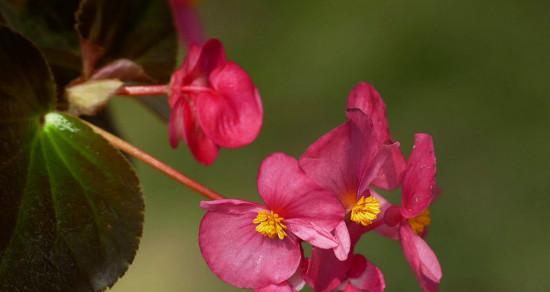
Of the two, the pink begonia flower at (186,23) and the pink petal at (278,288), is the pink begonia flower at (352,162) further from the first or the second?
the pink begonia flower at (186,23)

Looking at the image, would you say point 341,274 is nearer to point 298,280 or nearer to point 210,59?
point 298,280

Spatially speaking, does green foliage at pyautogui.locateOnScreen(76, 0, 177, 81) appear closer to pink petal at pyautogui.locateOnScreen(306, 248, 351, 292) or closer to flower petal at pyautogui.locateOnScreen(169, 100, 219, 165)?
flower petal at pyautogui.locateOnScreen(169, 100, 219, 165)

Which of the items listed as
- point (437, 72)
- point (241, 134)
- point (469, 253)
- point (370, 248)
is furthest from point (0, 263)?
point (437, 72)

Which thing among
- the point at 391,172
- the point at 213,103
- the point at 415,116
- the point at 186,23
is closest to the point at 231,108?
the point at 213,103

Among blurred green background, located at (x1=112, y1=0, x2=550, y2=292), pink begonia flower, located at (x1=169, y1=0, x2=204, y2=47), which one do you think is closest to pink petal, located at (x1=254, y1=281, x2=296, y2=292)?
pink begonia flower, located at (x1=169, y1=0, x2=204, y2=47)

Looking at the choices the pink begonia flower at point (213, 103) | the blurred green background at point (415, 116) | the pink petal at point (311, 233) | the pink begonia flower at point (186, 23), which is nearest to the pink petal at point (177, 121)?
the pink begonia flower at point (213, 103)

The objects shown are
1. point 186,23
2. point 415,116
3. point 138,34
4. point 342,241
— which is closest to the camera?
point 342,241
